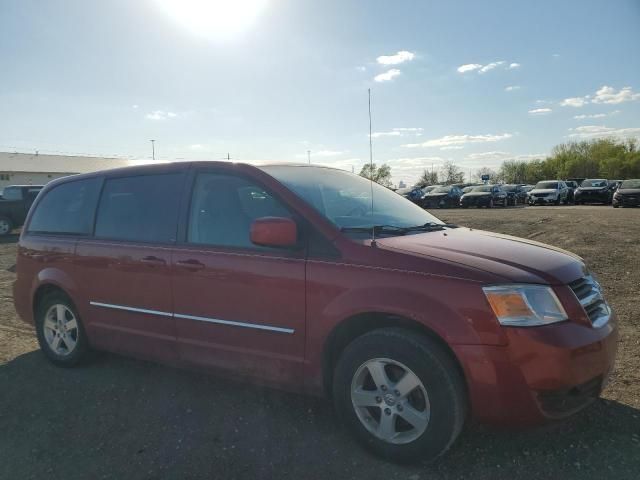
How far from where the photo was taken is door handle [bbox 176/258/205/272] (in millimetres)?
3510

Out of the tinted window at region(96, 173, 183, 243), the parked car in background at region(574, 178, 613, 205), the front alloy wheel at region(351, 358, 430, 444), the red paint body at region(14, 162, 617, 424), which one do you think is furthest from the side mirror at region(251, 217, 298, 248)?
the parked car in background at region(574, 178, 613, 205)

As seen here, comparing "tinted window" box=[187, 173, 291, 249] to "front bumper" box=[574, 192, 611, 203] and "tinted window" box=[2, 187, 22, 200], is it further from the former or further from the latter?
"front bumper" box=[574, 192, 611, 203]

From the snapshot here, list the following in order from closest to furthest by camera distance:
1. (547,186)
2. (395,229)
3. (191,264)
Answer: (395,229) < (191,264) < (547,186)

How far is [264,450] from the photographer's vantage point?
3031 mm

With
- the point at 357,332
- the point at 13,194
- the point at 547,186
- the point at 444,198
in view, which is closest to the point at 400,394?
the point at 357,332

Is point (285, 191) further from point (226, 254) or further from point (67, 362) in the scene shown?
point (67, 362)

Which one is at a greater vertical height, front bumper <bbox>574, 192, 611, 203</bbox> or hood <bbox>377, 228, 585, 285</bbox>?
front bumper <bbox>574, 192, 611, 203</bbox>

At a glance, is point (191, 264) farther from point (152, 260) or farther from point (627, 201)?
point (627, 201)

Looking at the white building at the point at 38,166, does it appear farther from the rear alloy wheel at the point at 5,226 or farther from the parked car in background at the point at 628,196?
the parked car in background at the point at 628,196

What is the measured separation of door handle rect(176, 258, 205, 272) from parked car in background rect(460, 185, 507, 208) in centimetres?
3111

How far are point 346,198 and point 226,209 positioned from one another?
883 millimetres

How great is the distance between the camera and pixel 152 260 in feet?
12.4

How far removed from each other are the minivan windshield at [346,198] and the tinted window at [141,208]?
2.77ft

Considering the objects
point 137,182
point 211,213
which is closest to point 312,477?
point 211,213
